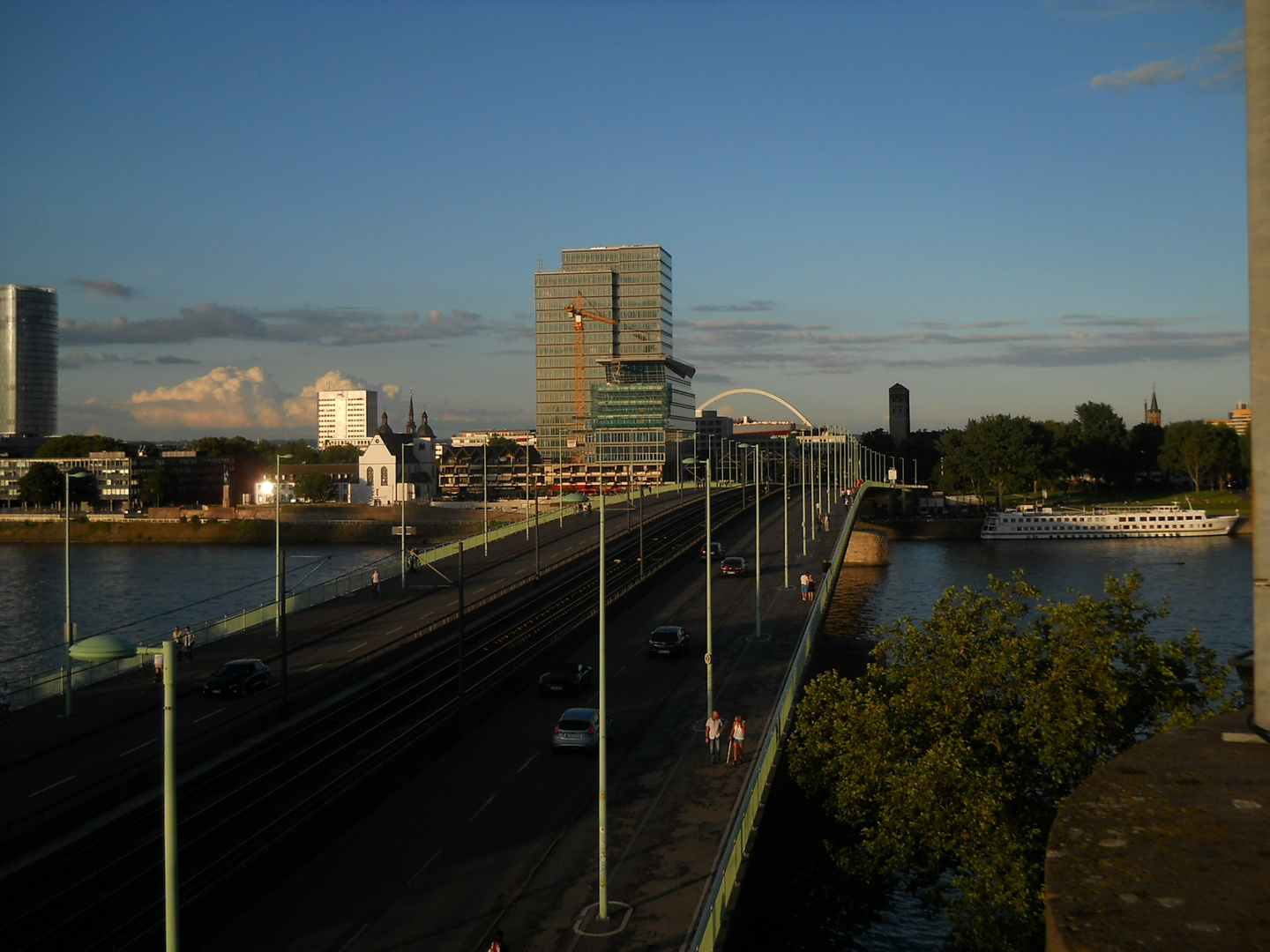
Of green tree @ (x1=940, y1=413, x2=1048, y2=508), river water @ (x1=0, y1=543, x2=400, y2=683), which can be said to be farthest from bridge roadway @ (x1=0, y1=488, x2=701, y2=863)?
green tree @ (x1=940, y1=413, x2=1048, y2=508)

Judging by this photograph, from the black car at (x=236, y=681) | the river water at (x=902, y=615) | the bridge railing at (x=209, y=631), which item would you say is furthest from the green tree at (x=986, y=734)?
the bridge railing at (x=209, y=631)

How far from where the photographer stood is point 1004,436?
573 ft

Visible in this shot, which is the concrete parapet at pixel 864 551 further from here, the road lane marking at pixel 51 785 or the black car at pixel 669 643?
the road lane marking at pixel 51 785

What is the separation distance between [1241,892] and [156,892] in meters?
20.5

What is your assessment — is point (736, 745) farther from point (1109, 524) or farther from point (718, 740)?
point (1109, 524)

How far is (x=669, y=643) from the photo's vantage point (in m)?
44.7

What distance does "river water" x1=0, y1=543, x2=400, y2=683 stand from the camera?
220ft

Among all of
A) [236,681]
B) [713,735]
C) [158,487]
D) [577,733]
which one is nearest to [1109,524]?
[713,735]

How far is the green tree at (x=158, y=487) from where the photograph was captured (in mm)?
183875

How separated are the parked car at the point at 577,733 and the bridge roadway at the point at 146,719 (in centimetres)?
919

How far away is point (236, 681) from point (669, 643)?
17.0m

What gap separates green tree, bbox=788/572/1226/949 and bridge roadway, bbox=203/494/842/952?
3619mm

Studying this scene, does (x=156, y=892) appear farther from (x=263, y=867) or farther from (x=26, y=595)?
(x=26, y=595)

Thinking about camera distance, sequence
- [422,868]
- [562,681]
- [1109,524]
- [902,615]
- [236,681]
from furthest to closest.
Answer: [1109,524], [902,615], [562,681], [236,681], [422,868]
